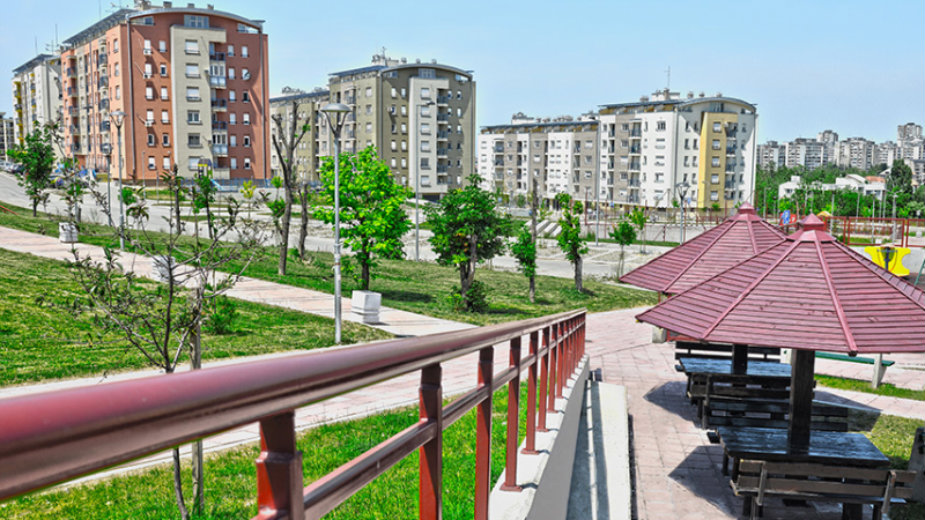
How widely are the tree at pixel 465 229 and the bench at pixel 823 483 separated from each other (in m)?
14.7

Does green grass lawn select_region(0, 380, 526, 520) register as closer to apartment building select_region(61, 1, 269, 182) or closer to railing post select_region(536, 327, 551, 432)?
railing post select_region(536, 327, 551, 432)

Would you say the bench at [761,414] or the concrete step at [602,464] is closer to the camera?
the concrete step at [602,464]

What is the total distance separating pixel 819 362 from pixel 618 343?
4.32 m

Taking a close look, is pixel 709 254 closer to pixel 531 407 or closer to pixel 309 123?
pixel 531 407

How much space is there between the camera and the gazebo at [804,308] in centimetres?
730

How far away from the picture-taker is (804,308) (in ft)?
25.4

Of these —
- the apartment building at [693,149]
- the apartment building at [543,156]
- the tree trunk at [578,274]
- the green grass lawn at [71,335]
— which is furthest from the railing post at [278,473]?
the apartment building at [543,156]

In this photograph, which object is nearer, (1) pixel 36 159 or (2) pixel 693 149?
(1) pixel 36 159

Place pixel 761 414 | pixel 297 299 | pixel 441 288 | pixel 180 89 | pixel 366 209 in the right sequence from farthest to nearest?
pixel 180 89 < pixel 441 288 < pixel 366 209 < pixel 297 299 < pixel 761 414

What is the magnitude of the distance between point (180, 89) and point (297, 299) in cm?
5377

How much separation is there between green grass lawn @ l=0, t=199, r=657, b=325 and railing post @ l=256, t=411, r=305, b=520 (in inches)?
721

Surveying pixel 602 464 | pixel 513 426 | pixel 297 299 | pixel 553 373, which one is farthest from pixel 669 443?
pixel 297 299

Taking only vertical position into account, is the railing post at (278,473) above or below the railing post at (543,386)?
above

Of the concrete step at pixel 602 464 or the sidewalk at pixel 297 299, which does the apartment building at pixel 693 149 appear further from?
the concrete step at pixel 602 464
